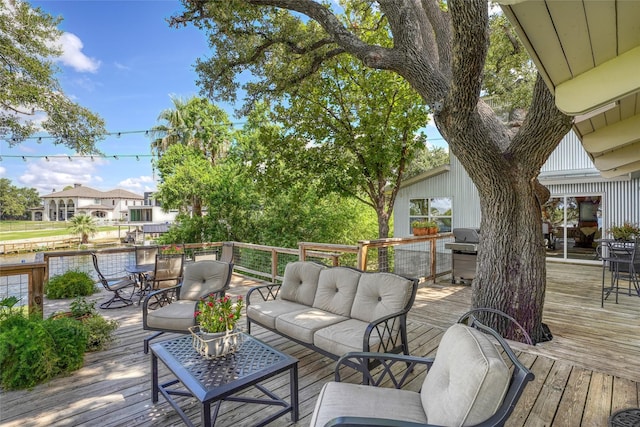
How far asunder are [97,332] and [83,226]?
19.9 meters

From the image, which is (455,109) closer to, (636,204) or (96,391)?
Result: (96,391)

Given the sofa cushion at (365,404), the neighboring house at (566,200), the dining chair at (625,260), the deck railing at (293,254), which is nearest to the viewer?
the sofa cushion at (365,404)

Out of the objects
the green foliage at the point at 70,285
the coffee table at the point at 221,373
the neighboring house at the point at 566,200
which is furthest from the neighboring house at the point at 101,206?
the coffee table at the point at 221,373

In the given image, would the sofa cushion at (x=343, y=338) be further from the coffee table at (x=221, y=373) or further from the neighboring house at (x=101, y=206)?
the neighboring house at (x=101, y=206)

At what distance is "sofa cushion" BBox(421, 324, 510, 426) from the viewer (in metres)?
1.34

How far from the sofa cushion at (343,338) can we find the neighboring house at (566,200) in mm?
7841

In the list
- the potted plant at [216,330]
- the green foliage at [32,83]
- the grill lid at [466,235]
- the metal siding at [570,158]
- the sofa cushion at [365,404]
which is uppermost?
the green foliage at [32,83]

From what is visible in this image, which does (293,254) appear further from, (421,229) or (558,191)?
(558,191)

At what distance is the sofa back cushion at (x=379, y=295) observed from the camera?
292 centimetres

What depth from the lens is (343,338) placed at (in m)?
2.72

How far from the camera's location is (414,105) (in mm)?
8867

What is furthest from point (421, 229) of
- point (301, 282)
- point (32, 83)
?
point (32, 83)

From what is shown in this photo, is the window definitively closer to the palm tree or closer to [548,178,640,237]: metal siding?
[548,178,640,237]: metal siding

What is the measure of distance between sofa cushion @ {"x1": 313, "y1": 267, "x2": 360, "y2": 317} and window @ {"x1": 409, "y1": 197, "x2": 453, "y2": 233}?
8.35m
